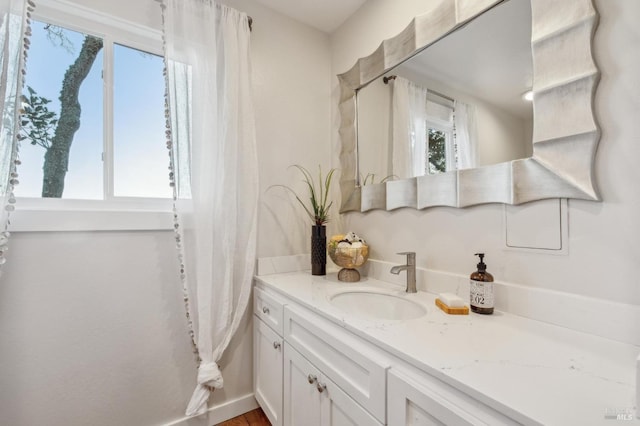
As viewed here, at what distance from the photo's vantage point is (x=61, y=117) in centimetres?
124

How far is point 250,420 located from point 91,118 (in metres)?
1.71

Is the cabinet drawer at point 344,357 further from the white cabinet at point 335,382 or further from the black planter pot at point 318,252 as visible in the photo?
the black planter pot at point 318,252

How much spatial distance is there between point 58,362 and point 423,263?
160 centimetres

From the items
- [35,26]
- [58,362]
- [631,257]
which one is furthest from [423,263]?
[35,26]

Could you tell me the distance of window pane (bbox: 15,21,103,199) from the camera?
118 centimetres

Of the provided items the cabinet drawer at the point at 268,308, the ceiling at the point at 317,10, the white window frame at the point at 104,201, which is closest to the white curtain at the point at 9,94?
the white window frame at the point at 104,201

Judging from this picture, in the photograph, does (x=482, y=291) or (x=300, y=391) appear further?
(x=300, y=391)

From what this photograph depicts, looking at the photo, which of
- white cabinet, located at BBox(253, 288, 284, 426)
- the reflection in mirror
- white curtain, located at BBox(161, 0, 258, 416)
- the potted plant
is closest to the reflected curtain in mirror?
the reflection in mirror

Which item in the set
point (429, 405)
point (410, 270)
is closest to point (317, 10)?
point (410, 270)

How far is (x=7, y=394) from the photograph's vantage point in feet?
3.49

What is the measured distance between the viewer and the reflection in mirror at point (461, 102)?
929 mm

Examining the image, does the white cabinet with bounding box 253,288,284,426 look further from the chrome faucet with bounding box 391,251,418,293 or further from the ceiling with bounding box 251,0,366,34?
the ceiling with bounding box 251,0,366,34

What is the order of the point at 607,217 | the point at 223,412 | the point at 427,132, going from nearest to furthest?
the point at 607,217 → the point at 427,132 → the point at 223,412

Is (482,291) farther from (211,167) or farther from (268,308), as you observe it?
(211,167)
